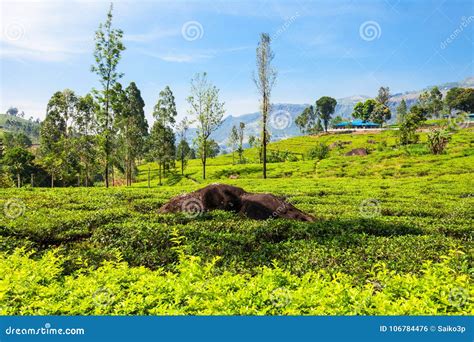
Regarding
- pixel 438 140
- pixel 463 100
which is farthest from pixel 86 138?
pixel 463 100

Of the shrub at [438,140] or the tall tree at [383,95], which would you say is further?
the tall tree at [383,95]

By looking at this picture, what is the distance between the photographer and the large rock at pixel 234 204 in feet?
49.4

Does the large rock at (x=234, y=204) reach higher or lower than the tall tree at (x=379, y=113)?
lower

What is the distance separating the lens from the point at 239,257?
1076cm

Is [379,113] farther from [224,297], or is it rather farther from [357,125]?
[224,297]

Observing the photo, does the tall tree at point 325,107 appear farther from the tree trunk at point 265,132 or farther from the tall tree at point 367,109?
the tree trunk at point 265,132

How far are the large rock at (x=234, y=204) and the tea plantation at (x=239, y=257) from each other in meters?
0.86

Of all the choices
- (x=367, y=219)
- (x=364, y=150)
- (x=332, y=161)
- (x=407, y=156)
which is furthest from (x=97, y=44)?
(x=364, y=150)

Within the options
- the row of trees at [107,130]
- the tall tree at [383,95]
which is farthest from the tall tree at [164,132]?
the tall tree at [383,95]

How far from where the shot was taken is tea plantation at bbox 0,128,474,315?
6.12 m

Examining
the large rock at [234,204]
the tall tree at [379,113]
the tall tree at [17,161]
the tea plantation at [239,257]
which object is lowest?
the tea plantation at [239,257]

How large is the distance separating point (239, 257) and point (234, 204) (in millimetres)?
5460

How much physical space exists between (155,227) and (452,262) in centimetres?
913

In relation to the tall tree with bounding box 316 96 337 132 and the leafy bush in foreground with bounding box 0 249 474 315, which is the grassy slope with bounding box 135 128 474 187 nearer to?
the leafy bush in foreground with bounding box 0 249 474 315
